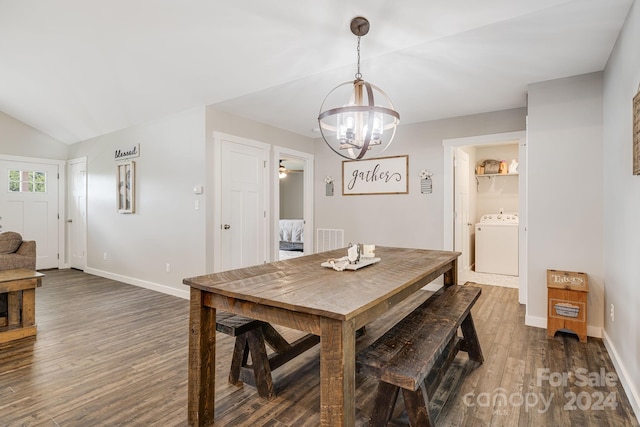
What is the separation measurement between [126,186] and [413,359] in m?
4.96

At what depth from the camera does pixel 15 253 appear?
338cm

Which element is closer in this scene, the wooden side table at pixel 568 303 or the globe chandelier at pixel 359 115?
the globe chandelier at pixel 359 115

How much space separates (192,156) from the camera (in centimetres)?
407

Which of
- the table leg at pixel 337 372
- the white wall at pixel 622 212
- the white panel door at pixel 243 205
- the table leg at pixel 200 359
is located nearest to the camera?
the table leg at pixel 337 372

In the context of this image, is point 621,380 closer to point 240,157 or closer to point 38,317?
point 240,157

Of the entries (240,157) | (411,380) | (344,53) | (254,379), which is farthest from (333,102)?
(411,380)

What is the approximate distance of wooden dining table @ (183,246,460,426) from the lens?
4.15ft

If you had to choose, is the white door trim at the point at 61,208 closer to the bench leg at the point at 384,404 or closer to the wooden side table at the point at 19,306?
the wooden side table at the point at 19,306

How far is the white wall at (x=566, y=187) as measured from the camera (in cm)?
291

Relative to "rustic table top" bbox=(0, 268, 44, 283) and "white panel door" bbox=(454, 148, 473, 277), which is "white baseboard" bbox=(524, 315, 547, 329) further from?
"rustic table top" bbox=(0, 268, 44, 283)

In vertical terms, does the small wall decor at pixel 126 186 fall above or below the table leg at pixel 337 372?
above

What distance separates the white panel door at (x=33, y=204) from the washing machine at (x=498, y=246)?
7548 millimetres

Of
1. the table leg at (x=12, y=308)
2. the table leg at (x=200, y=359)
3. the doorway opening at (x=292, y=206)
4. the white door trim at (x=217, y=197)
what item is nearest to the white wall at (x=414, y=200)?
the doorway opening at (x=292, y=206)

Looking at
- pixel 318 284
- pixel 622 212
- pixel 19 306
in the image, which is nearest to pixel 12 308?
pixel 19 306
